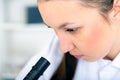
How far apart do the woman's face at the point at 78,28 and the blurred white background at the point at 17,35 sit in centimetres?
100

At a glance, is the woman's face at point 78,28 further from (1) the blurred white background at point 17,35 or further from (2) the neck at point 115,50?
(1) the blurred white background at point 17,35

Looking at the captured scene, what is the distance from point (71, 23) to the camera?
Answer: 70cm

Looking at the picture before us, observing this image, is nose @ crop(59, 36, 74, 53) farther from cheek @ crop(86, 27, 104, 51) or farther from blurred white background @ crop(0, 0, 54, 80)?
blurred white background @ crop(0, 0, 54, 80)

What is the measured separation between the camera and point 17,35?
1.92 meters

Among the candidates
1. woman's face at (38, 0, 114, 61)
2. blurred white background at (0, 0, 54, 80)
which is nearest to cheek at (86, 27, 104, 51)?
woman's face at (38, 0, 114, 61)

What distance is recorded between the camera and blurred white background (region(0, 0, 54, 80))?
1.79 meters

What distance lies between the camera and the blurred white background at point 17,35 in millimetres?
1794

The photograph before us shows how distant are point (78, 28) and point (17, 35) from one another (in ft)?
4.10

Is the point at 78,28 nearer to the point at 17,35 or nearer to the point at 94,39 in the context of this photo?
the point at 94,39

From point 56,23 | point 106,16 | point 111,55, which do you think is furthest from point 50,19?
point 111,55

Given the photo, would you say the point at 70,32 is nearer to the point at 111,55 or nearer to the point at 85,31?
the point at 85,31

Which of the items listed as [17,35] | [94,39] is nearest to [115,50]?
[94,39]

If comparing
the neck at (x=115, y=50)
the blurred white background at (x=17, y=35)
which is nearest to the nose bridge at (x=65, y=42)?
the neck at (x=115, y=50)

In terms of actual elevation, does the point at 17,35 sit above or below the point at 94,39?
below
